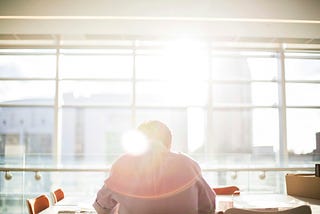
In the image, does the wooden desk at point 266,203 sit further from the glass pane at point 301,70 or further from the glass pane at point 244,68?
the glass pane at point 301,70

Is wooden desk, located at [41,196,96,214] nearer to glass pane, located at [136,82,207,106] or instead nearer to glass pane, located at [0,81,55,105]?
glass pane, located at [136,82,207,106]

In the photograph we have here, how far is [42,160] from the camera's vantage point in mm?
6441

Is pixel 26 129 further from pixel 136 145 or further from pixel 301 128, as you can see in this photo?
pixel 136 145

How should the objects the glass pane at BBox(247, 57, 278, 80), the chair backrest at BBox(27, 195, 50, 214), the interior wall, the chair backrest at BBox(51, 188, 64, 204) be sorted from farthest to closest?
the glass pane at BBox(247, 57, 278, 80)
the interior wall
the chair backrest at BBox(51, 188, 64, 204)
the chair backrest at BBox(27, 195, 50, 214)

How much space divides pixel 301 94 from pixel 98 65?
14.2ft

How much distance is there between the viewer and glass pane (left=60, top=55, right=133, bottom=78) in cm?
824

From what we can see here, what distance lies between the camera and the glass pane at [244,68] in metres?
8.40

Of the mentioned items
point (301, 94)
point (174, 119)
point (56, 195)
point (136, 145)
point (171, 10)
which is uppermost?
point (171, 10)

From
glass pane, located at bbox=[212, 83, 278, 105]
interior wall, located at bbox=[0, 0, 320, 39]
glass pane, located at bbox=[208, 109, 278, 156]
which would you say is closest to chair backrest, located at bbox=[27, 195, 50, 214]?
interior wall, located at bbox=[0, 0, 320, 39]

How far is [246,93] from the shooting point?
27.6 ft

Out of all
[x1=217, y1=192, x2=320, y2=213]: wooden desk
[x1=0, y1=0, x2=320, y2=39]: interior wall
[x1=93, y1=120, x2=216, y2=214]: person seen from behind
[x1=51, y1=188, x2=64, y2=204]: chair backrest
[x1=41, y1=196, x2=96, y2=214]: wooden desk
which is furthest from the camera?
[x1=0, y1=0, x2=320, y2=39]: interior wall

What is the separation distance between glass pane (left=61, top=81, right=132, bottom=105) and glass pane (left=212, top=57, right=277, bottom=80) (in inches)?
74.5

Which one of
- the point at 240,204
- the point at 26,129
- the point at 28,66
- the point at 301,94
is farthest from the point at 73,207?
the point at 301,94

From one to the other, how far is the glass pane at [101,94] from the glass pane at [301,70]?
3399 mm
